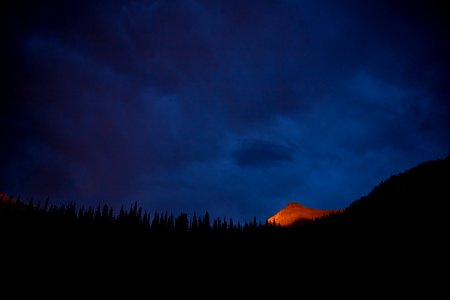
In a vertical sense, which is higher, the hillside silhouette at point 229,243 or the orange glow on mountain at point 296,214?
the orange glow on mountain at point 296,214

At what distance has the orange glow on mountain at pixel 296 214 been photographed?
82.4 meters

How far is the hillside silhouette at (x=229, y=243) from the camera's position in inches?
997

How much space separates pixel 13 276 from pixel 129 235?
59.3 feet

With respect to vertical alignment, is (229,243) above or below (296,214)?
below

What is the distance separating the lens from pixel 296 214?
284ft

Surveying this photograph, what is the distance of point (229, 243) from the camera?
2030 inches

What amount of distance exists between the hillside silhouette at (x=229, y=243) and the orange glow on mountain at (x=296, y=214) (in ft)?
100.0

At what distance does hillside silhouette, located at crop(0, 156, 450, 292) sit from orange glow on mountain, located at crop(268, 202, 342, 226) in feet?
100.0

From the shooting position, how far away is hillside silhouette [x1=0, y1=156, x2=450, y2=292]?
25.3m

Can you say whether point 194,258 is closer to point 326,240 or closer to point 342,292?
point 326,240

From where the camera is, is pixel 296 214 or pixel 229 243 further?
pixel 296 214

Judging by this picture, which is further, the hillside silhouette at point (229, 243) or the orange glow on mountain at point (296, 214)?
the orange glow on mountain at point (296, 214)

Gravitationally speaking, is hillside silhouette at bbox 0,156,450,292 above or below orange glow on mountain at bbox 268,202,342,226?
below

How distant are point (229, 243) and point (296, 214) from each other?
4285 cm
